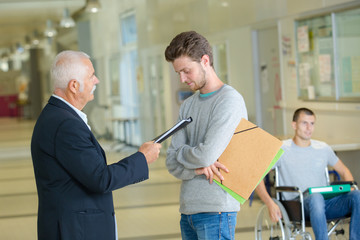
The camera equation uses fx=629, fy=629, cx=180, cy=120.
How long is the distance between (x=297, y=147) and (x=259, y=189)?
1.85 ft

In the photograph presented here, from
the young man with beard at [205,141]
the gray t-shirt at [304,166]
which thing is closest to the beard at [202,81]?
the young man with beard at [205,141]

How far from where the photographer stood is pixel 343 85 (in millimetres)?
Result: 6875

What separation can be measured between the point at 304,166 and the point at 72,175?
2.65m

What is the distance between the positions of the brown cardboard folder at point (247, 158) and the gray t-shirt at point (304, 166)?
2114mm

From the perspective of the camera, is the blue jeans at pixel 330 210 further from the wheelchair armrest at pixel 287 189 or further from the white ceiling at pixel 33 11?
the white ceiling at pixel 33 11

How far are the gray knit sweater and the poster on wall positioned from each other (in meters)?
5.31

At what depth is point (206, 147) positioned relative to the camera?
7.75 feet

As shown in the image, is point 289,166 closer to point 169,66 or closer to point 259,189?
point 259,189

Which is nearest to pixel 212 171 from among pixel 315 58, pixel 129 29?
pixel 315 58

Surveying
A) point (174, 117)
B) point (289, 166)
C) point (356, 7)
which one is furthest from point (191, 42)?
point (174, 117)

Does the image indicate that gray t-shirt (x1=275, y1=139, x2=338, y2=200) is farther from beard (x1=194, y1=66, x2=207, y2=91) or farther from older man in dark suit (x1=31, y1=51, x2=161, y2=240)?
older man in dark suit (x1=31, y1=51, x2=161, y2=240)

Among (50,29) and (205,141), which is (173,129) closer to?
(205,141)

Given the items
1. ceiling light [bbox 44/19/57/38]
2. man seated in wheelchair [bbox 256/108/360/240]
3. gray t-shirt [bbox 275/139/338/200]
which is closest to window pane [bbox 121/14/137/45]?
ceiling light [bbox 44/19/57/38]

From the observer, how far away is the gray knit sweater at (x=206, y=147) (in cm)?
237
